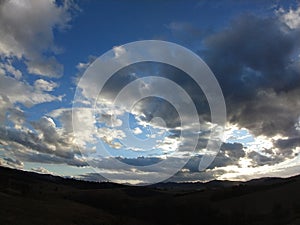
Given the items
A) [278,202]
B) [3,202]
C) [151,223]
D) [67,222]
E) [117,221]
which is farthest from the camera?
[278,202]

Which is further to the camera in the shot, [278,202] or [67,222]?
[278,202]

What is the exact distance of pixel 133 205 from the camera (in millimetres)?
113062

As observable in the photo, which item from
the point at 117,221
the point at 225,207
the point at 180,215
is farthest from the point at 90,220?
the point at 225,207

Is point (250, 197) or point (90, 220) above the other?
point (250, 197)

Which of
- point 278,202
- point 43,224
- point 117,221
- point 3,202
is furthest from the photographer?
point 278,202

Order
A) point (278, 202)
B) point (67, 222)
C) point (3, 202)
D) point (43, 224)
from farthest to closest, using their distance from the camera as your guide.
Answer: point (278, 202) < point (3, 202) < point (67, 222) < point (43, 224)

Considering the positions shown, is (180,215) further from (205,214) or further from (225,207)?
(225,207)

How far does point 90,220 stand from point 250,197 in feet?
204

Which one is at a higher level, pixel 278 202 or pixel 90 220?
pixel 278 202

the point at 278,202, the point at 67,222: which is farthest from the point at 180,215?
the point at 67,222

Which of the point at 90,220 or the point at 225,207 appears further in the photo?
the point at 225,207

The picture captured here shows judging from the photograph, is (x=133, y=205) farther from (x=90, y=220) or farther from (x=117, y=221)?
(x=90, y=220)

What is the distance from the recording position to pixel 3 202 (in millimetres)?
69688

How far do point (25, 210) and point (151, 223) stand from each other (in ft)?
113
